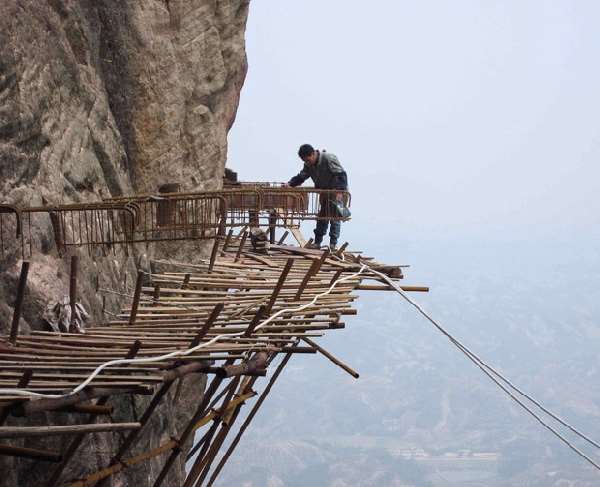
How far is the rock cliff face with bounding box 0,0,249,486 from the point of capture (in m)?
9.40

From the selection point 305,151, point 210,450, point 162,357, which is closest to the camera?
point 162,357

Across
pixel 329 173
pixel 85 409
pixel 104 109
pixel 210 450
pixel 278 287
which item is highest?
pixel 104 109

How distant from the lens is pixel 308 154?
15.1 meters

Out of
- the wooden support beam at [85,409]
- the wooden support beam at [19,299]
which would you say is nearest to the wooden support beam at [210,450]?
the wooden support beam at [19,299]

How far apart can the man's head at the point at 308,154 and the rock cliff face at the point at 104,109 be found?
2062mm

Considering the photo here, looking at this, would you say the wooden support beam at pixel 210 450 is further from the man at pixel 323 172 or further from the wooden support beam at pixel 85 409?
the man at pixel 323 172

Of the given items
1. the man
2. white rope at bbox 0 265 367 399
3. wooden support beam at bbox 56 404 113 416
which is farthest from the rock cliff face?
wooden support beam at bbox 56 404 113 416

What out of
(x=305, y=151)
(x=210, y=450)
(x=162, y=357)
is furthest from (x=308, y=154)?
(x=162, y=357)

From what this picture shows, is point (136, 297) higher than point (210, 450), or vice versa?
point (136, 297)

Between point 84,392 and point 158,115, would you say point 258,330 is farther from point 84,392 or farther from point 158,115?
point 158,115

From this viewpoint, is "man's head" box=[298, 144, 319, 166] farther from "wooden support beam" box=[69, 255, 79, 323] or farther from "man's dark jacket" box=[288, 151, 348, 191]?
"wooden support beam" box=[69, 255, 79, 323]

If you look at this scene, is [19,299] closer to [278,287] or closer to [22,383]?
[22,383]

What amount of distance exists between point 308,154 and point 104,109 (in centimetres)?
396

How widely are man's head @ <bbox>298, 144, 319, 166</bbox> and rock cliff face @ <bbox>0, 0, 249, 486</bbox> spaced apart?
6.77 ft
